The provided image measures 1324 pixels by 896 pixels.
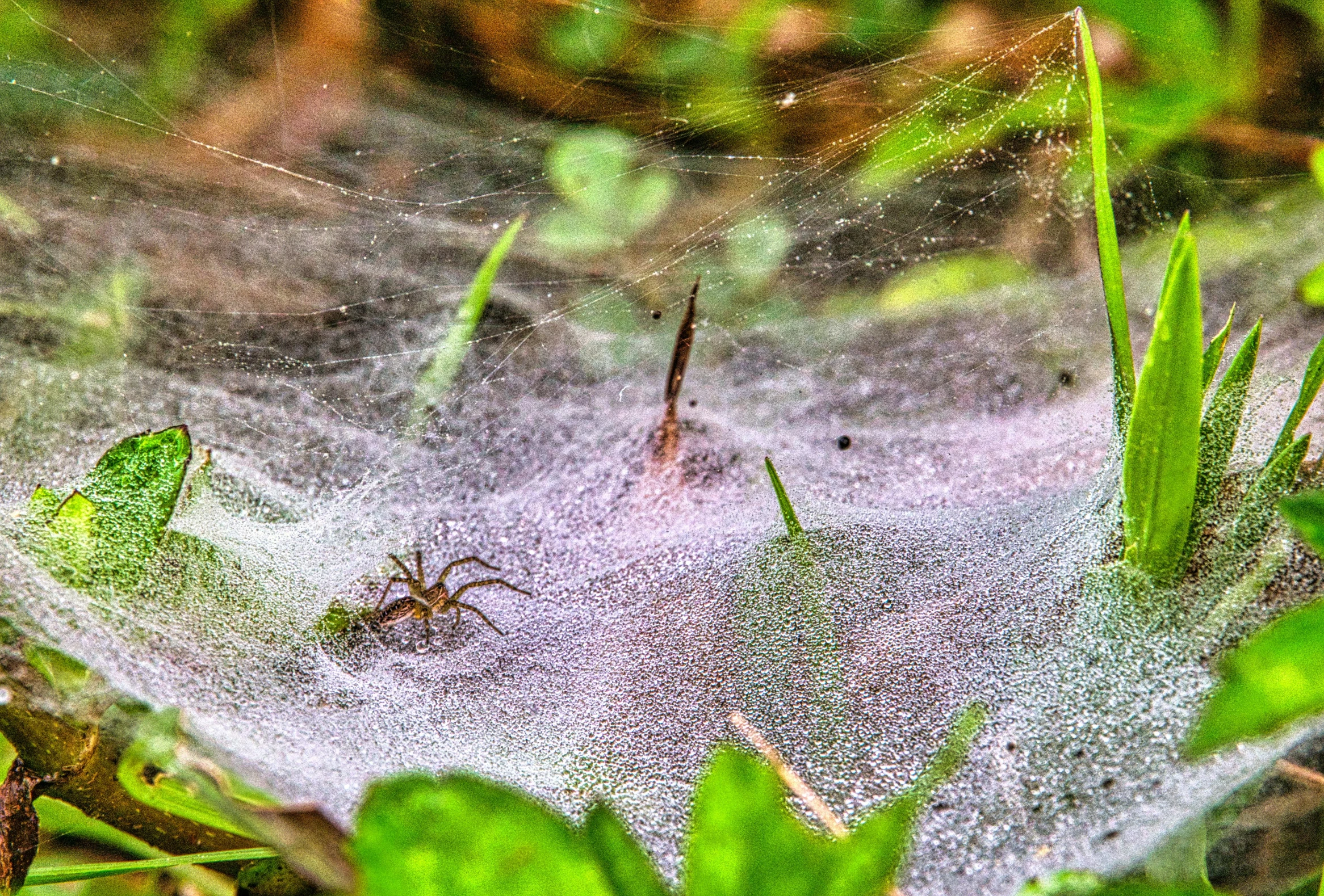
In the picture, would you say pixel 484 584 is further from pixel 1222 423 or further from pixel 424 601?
pixel 1222 423

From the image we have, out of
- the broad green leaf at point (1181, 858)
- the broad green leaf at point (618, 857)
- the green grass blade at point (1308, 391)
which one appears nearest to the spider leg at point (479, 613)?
the broad green leaf at point (618, 857)

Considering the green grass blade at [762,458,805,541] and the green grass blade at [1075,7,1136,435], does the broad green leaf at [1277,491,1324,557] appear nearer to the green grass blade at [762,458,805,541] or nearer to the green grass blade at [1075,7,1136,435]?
the green grass blade at [1075,7,1136,435]

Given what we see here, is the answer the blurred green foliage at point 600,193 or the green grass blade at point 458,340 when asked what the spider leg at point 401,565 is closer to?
the green grass blade at point 458,340

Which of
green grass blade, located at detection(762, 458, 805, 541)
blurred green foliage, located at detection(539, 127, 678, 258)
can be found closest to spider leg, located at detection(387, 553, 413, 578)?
green grass blade, located at detection(762, 458, 805, 541)

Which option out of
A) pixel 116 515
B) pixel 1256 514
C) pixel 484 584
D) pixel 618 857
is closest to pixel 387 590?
pixel 484 584

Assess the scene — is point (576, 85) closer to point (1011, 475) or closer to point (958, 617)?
point (1011, 475)

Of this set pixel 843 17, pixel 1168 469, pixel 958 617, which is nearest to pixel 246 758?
pixel 958 617
